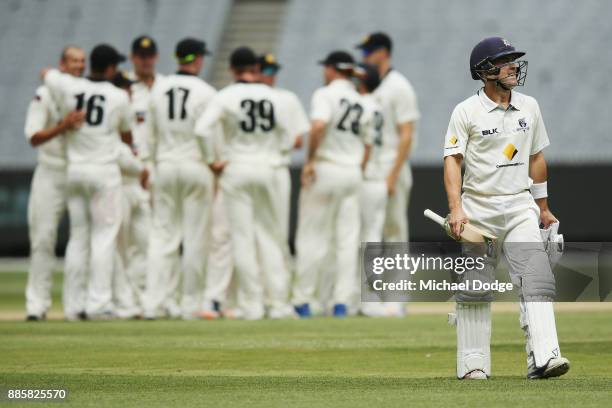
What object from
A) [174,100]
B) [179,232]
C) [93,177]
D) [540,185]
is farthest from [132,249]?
[540,185]

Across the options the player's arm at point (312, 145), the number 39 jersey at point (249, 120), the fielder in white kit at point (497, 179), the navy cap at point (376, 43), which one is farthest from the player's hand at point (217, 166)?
the fielder in white kit at point (497, 179)

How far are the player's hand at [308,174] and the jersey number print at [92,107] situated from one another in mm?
2113

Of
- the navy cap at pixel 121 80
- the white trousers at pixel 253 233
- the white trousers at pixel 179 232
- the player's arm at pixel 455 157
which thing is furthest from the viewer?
the navy cap at pixel 121 80

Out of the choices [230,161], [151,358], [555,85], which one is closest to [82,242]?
[230,161]

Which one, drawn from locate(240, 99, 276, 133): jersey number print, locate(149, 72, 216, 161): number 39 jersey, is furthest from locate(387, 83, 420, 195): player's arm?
locate(149, 72, 216, 161): number 39 jersey

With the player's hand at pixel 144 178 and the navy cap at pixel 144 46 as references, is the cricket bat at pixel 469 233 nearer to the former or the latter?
the player's hand at pixel 144 178

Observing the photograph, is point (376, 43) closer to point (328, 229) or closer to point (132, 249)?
point (328, 229)

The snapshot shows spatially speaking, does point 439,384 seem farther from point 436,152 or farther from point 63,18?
point 63,18

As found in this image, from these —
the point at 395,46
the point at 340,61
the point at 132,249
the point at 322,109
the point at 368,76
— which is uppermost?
the point at 395,46

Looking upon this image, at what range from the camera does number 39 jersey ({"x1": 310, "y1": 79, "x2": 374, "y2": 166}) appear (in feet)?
44.3

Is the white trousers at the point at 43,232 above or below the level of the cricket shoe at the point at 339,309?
above

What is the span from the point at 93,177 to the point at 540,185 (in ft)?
19.6

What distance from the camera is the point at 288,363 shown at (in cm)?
872

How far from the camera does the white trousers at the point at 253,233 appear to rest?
43.2ft
